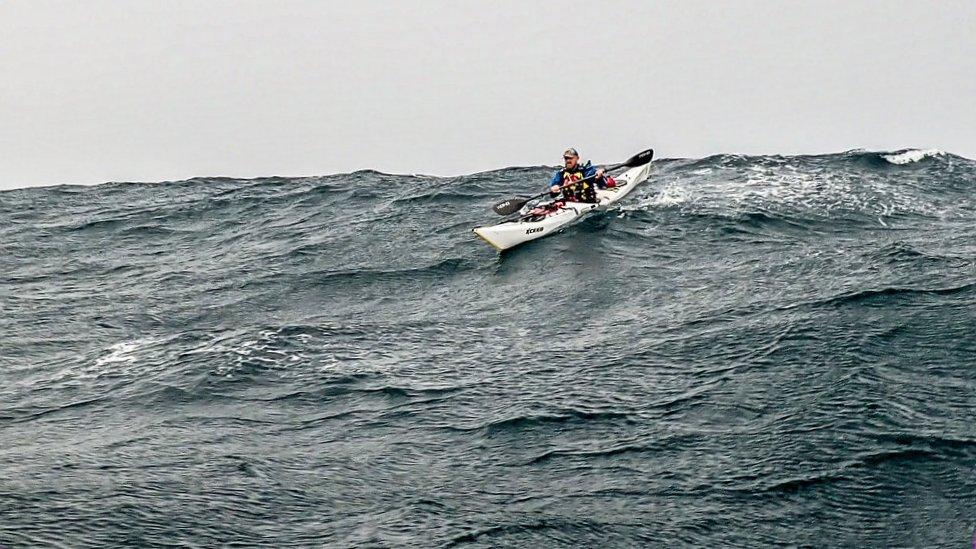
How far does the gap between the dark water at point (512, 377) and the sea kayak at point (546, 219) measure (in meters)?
0.57

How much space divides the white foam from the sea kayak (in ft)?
34.2

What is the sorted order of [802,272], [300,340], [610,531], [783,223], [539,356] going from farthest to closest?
[783,223] < [802,272] < [300,340] < [539,356] < [610,531]

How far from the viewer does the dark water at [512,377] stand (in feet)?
58.1

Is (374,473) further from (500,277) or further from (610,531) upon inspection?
(500,277)

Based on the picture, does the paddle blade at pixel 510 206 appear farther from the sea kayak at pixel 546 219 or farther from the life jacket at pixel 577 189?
the life jacket at pixel 577 189

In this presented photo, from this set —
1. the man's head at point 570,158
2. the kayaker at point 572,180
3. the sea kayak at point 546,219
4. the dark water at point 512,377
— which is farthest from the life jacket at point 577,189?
the dark water at point 512,377

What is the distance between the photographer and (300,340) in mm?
26812

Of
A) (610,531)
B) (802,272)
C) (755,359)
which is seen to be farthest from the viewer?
(802,272)

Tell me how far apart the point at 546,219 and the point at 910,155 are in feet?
54.8

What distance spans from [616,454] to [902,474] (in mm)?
4516

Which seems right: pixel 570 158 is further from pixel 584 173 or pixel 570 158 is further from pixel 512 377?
pixel 512 377

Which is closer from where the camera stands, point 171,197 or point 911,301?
point 911,301

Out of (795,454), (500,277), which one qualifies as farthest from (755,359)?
(500,277)

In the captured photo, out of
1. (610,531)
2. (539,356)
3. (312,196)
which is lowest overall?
(610,531)
